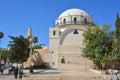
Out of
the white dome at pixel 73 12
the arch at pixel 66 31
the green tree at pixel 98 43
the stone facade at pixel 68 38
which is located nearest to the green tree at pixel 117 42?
the green tree at pixel 98 43

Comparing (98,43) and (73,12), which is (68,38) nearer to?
(73,12)

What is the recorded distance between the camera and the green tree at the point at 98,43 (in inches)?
1497

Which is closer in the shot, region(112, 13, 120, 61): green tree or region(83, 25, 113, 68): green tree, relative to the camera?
region(112, 13, 120, 61): green tree

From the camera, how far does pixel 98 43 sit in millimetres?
38781

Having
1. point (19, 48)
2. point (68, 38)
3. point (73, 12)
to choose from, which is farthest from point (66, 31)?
point (19, 48)

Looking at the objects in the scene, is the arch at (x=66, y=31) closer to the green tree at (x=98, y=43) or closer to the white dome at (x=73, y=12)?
the white dome at (x=73, y=12)

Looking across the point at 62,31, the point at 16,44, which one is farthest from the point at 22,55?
the point at 62,31

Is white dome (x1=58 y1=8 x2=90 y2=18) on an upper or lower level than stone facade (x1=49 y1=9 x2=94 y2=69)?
upper

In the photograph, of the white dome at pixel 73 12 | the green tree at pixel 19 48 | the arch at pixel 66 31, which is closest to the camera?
the green tree at pixel 19 48

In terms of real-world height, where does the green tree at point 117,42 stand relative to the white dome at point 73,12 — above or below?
below

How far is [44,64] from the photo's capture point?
50656 millimetres

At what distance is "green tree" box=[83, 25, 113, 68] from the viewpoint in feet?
125

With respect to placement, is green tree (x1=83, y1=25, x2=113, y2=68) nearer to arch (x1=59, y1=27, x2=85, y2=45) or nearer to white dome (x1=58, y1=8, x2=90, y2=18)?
arch (x1=59, y1=27, x2=85, y2=45)

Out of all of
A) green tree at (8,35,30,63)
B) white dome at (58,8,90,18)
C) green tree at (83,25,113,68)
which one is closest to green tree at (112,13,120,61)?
green tree at (83,25,113,68)
